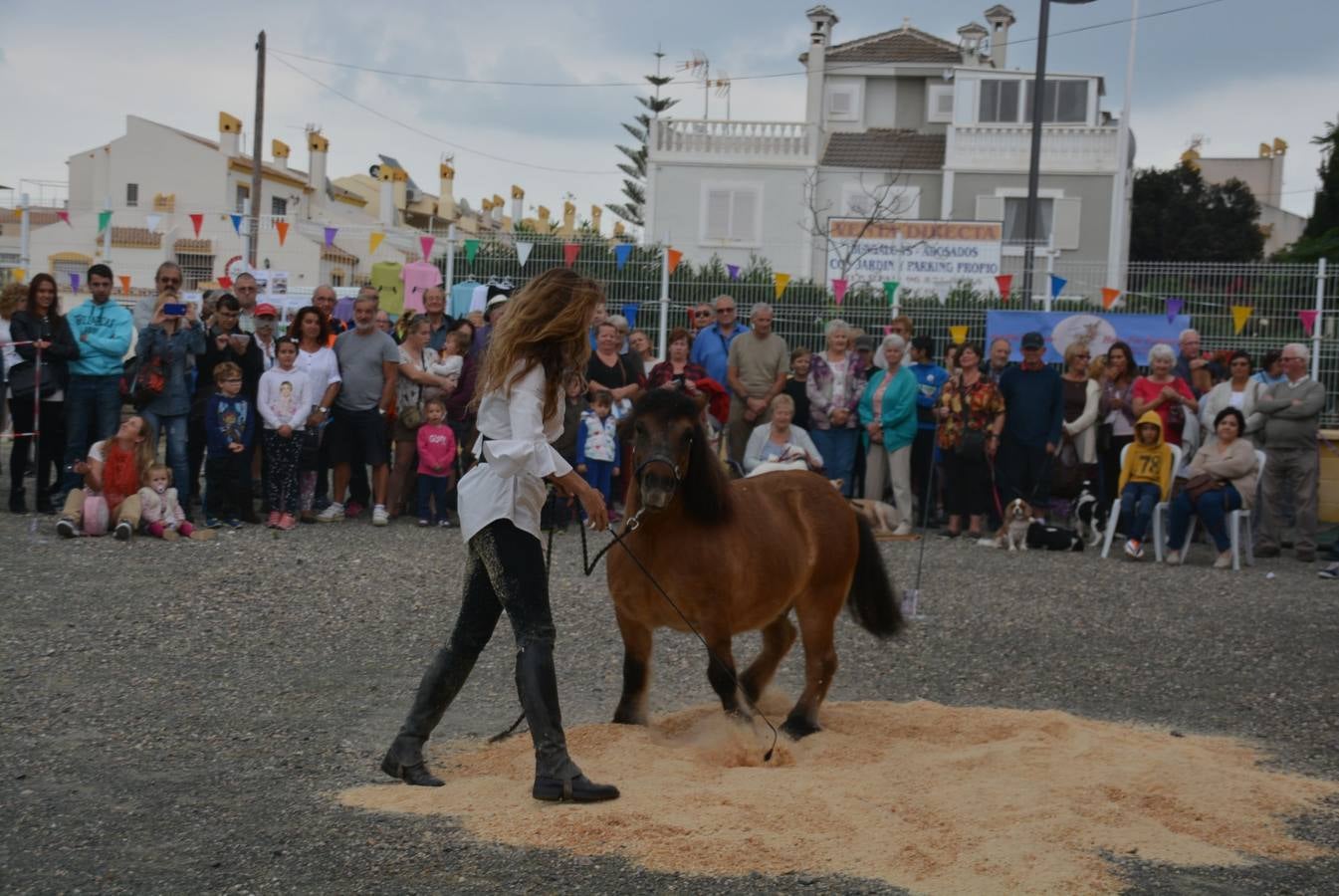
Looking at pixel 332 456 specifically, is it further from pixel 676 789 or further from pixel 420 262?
pixel 676 789

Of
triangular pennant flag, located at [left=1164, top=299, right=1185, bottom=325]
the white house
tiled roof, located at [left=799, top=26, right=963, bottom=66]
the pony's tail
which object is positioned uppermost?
tiled roof, located at [left=799, top=26, right=963, bottom=66]

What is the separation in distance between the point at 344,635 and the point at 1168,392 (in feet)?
26.9

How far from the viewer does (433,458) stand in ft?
39.7

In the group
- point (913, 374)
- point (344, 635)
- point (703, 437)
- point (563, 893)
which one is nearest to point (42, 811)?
point (563, 893)

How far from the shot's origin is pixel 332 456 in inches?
478

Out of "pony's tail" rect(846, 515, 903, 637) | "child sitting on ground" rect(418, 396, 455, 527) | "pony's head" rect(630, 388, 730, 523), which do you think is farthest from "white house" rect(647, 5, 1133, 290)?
"pony's head" rect(630, 388, 730, 523)

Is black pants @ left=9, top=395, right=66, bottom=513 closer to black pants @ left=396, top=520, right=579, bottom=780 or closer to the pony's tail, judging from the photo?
the pony's tail

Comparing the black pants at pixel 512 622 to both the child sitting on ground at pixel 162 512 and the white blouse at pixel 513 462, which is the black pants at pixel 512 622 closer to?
the white blouse at pixel 513 462

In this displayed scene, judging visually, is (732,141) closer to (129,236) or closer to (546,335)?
(129,236)

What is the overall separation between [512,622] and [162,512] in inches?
274

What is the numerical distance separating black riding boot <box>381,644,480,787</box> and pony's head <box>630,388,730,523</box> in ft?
3.20

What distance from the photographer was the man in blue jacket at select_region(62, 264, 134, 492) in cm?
1145

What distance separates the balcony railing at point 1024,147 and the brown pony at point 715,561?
3214 cm

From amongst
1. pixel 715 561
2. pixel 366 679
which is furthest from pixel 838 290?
pixel 715 561
